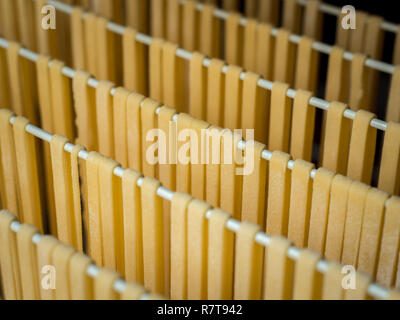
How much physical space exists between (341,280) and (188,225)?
352 mm

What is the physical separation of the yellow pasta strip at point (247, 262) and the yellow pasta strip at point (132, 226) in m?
0.27

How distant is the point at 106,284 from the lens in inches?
51.4

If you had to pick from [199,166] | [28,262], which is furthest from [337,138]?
[28,262]

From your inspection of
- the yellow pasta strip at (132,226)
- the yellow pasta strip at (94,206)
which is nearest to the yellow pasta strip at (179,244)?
the yellow pasta strip at (132,226)

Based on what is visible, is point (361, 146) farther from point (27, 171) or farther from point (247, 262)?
point (27, 171)

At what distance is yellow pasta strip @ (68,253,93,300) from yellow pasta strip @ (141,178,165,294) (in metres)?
0.20

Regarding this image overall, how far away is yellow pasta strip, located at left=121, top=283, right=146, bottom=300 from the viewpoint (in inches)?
50.3

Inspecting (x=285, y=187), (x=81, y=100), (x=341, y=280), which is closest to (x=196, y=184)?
(x=285, y=187)

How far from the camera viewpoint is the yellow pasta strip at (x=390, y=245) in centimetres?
146

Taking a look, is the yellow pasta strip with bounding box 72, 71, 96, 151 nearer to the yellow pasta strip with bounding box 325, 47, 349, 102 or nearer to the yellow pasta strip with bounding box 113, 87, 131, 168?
the yellow pasta strip with bounding box 113, 87, 131, 168

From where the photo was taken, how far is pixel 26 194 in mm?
1762

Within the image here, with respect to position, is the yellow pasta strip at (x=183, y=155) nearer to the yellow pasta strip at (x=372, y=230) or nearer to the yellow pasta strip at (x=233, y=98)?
the yellow pasta strip at (x=233, y=98)

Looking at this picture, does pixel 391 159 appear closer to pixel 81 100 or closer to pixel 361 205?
pixel 361 205

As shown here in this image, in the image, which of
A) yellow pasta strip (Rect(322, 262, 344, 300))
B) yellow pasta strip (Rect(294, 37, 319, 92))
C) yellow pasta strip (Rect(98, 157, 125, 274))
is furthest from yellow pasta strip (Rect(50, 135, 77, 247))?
yellow pasta strip (Rect(294, 37, 319, 92))
